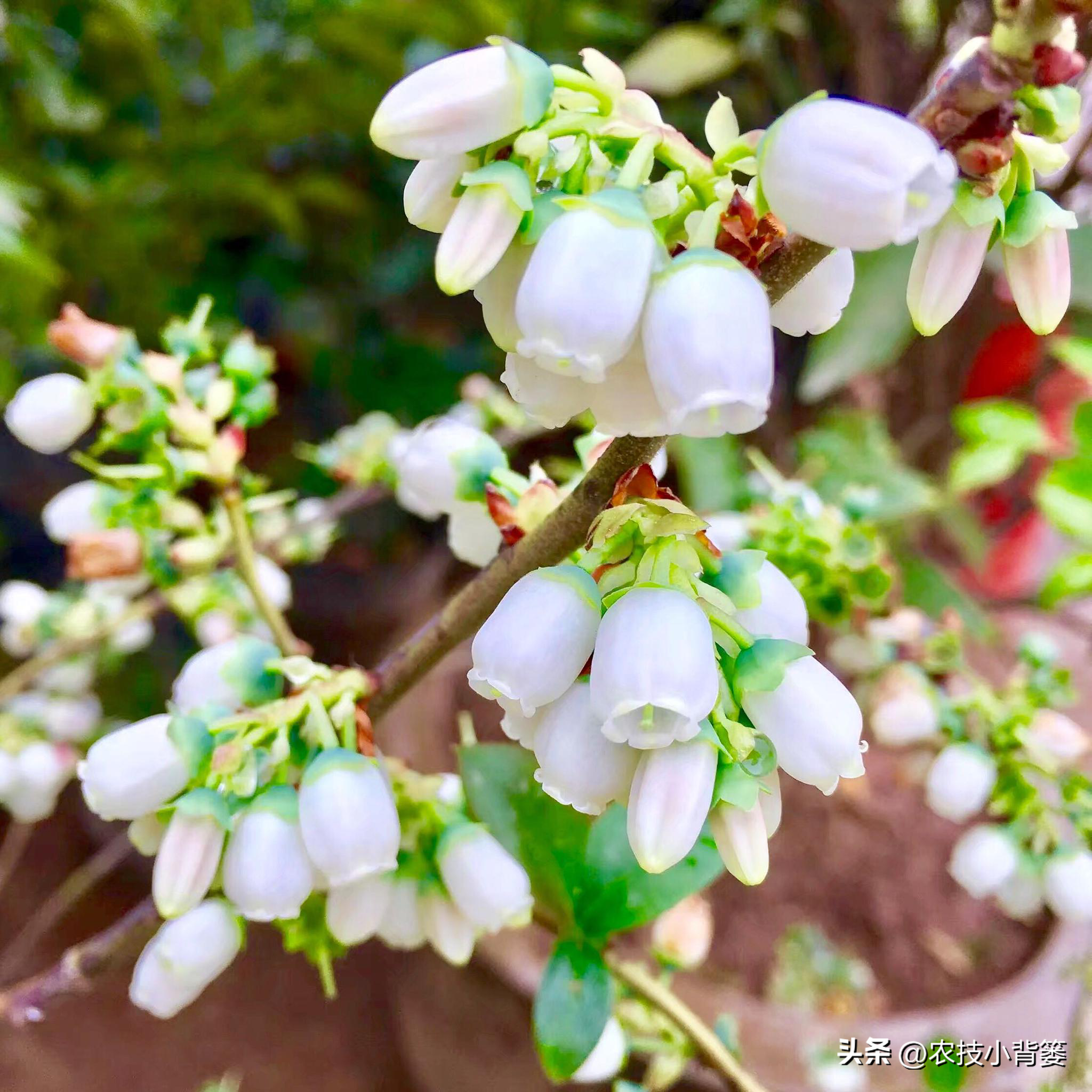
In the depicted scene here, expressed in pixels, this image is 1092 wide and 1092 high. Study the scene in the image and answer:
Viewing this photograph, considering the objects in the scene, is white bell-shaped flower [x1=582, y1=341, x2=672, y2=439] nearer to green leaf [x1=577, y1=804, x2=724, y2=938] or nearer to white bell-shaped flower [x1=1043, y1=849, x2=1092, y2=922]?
green leaf [x1=577, y1=804, x2=724, y2=938]

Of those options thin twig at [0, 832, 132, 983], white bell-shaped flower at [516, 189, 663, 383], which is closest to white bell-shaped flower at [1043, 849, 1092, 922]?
white bell-shaped flower at [516, 189, 663, 383]

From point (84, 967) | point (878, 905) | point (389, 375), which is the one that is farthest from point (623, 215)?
point (389, 375)

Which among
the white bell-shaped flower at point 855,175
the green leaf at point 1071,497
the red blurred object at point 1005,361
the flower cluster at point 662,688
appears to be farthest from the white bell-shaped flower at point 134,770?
the red blurred object at point 1005,361

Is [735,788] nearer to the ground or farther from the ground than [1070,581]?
farther from the ground

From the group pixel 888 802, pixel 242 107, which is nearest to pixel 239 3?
pixel 242 107

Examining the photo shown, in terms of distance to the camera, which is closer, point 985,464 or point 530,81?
point 530,81

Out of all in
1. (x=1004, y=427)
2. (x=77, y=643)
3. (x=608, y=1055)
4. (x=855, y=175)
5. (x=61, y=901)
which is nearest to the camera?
(x=855, y=175)

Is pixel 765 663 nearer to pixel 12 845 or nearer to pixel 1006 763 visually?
pixel 1006 763

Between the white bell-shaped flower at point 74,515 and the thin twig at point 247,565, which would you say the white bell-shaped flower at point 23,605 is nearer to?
the white bell-shaped flower at point 74,515
